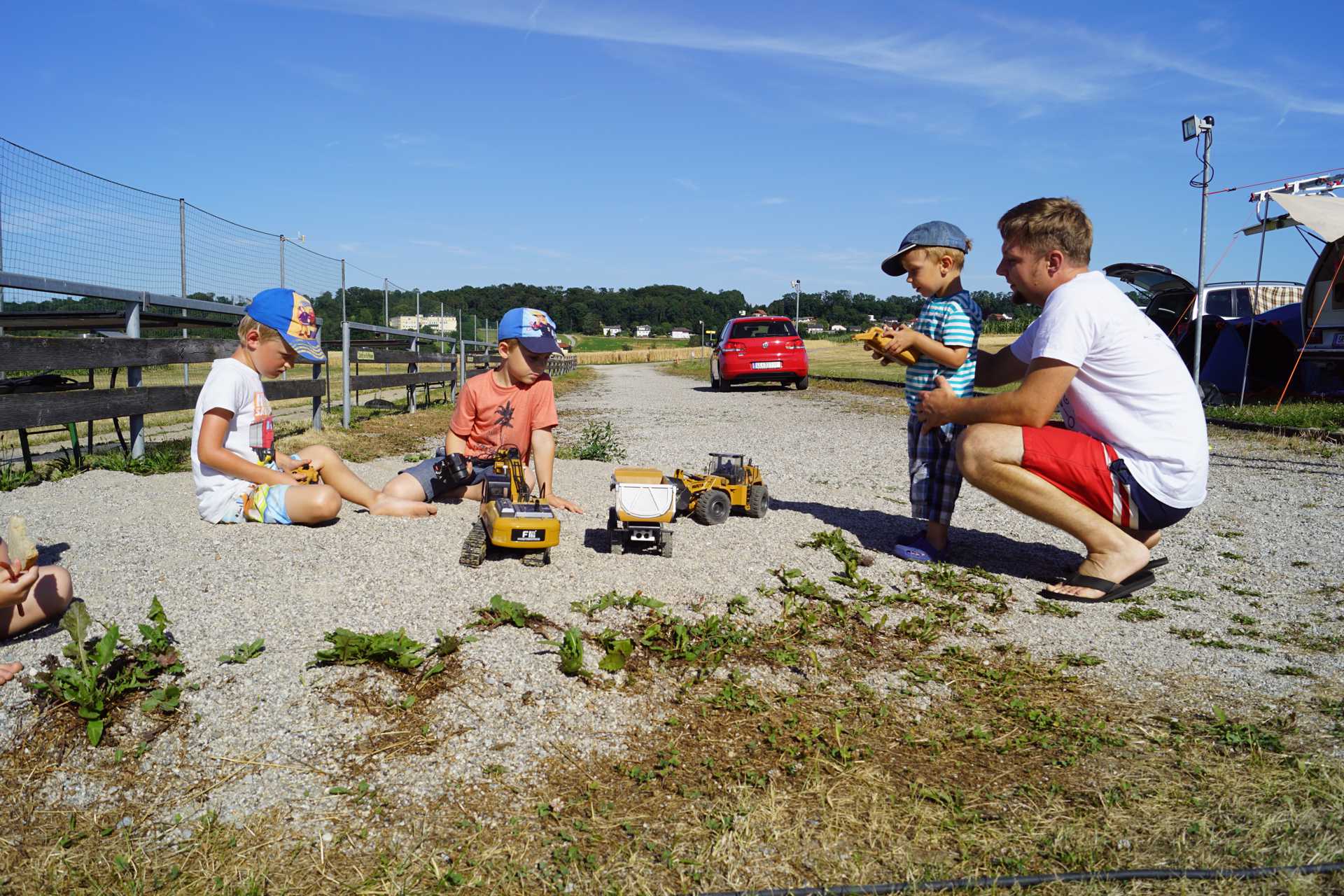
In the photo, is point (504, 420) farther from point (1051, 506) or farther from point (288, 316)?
point (1051, 506)

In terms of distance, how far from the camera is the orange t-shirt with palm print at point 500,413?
5621 mm

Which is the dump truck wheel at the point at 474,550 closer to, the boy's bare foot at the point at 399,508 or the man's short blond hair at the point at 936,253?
the boy's bare foot at the point at 399,508

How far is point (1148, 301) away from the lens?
16453 millimetres

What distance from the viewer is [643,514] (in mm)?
4477

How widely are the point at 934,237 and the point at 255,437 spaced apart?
3826 mm

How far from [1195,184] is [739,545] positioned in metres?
11.1

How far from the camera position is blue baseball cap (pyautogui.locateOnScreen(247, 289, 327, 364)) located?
15.9ft

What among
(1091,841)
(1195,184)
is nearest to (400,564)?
(1091,841)

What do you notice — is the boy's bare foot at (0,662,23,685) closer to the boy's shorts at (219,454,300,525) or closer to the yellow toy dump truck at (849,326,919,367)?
the boy's shorts at (219,454,300,525)

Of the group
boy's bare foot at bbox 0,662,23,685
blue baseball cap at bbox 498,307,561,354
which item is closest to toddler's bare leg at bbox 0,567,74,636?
boy's bare foot at bbox 0,662,23,685

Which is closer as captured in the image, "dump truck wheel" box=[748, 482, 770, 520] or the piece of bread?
the piece of bread

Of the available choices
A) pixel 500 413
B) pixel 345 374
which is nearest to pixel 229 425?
pixel 500 413

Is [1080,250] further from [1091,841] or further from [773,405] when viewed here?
[773,405]

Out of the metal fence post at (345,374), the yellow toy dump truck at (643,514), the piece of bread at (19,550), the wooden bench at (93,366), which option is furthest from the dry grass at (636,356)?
Answer: the piece of bread at (19,550)
